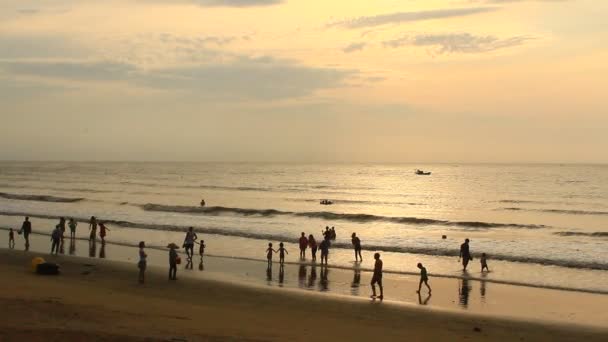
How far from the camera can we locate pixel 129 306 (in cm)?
1542

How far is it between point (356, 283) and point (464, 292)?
12.0 feet

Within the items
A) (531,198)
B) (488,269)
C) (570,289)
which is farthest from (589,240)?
(531,198)

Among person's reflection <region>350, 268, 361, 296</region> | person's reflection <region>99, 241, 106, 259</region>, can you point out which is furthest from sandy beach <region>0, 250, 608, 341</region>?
person's reflection <region>99, 241, 106, 259</region>

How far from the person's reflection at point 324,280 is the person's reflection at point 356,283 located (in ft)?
2.88

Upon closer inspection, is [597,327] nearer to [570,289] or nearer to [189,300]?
[570,289]

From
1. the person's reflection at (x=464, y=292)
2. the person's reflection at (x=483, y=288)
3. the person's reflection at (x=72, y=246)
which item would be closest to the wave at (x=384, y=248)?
the person's reflection at (x=483, y=288)

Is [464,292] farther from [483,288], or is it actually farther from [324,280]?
[324,280]

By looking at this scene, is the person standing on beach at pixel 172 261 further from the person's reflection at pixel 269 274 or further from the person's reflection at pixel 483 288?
the person's reflection at pixel 483 288

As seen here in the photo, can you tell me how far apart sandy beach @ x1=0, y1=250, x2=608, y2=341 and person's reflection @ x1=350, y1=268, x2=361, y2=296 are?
1360mm

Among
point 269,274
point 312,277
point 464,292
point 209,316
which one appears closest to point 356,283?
point 312,277

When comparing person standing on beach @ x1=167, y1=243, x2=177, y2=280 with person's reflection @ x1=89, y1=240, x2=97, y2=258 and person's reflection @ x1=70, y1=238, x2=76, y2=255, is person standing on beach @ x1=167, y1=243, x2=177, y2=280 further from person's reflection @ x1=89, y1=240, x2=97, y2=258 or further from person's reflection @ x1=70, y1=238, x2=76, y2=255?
person's reflection @ x1=70, y1=238, x2=76, y2=255

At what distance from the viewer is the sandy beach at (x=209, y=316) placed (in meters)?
12.3

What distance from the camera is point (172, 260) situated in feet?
66.4

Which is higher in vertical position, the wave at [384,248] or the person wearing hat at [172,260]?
the person wearing hat at [172,260]
